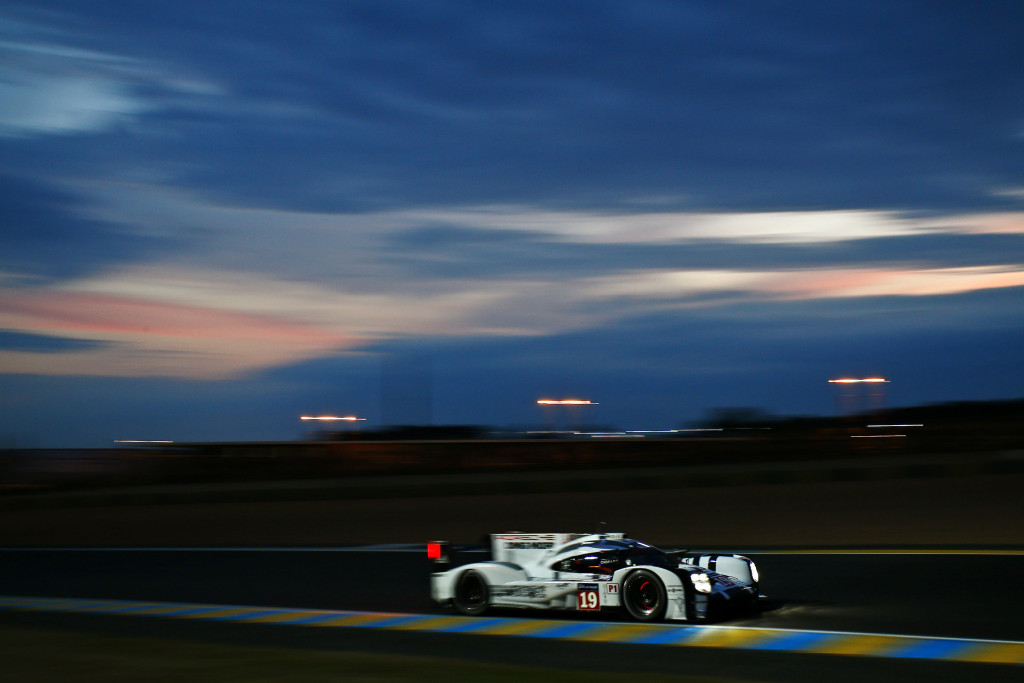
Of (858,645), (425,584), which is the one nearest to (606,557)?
(858,645)

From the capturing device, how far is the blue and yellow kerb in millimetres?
8078

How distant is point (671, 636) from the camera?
8883 millimetres

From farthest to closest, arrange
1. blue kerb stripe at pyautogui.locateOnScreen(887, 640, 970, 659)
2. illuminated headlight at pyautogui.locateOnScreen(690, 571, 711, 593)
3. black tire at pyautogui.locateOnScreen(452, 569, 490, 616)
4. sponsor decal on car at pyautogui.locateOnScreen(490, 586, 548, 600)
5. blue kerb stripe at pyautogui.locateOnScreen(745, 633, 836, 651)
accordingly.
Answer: black tire at pyautogui.locateOnScreen(452, 569, 490, 616) < sponsor decal on car at pyautogui.locateOnScreen(490, 586, 548, 600) < illuminated headlight at pyautogui.locateOnScreen(690, 571, 711, 593) < blue kerb stripe at pyautogui.locateOnScreen(745, 633, 836, 651) < blue kerb stripe at pyautogui.locateOnScreen(887, 640, 970, 659)

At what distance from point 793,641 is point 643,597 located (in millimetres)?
1466

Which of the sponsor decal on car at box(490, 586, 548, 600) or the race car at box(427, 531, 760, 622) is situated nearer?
the race car at box(427, 531, 760, 622)

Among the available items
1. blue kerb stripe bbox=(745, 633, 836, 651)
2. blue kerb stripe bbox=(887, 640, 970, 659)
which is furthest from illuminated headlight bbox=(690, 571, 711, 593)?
blue kerb stripe bbox=(887, 640, 970, 659)

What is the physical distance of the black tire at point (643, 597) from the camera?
9398mm

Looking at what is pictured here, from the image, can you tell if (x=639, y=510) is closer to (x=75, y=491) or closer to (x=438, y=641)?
(x=438, y=641)

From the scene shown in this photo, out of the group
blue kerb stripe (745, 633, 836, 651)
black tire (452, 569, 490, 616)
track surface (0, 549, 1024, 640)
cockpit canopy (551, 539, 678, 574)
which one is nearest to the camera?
blue kerb stripe (745, 633, 836, 651)

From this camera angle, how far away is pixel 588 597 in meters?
9.82

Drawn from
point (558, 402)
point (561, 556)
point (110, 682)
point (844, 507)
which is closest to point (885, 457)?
point (844, 507)

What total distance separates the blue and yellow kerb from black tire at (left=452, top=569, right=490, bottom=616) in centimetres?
13

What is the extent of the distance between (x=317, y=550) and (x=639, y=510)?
28.4ft

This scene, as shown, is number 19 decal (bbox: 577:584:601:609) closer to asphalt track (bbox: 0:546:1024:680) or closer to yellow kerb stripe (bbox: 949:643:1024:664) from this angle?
asphalt track (bbox: 0:546:1024:680)
